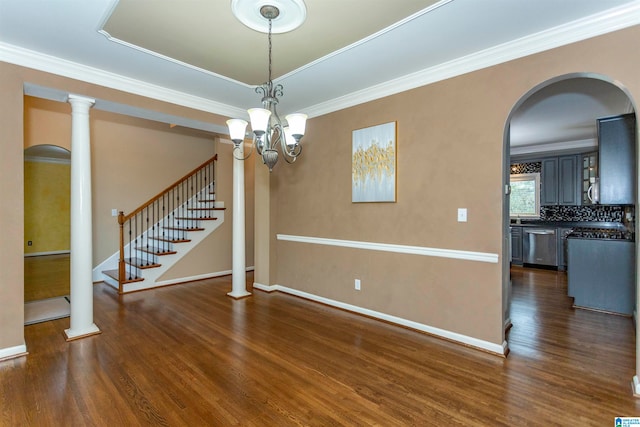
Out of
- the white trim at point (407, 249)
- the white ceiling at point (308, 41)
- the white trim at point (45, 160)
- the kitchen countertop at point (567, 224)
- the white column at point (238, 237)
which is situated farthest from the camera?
the white trim at point (45, 160)

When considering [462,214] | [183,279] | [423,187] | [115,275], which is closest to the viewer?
[462,214]

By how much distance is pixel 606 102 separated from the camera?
432cm

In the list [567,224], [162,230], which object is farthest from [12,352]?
[567,224]

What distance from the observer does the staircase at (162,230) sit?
5172 millimetres

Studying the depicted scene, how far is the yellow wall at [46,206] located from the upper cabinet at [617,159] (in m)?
10.2

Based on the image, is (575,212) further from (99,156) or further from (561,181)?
(99,156)

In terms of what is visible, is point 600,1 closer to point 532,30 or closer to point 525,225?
point 532,30

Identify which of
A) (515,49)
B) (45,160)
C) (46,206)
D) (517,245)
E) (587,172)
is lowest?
(517,245)

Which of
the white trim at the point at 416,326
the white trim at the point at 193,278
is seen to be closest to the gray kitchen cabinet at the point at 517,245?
the white trim at the point at 416,326

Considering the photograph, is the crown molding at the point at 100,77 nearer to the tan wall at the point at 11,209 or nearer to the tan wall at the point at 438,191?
the tan wall at the point at 11,209

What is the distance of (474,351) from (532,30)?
2.82 meters

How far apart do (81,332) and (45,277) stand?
338cm

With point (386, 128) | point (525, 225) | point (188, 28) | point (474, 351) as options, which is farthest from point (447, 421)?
point (525, 225)

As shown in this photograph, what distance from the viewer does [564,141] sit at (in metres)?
6.62
